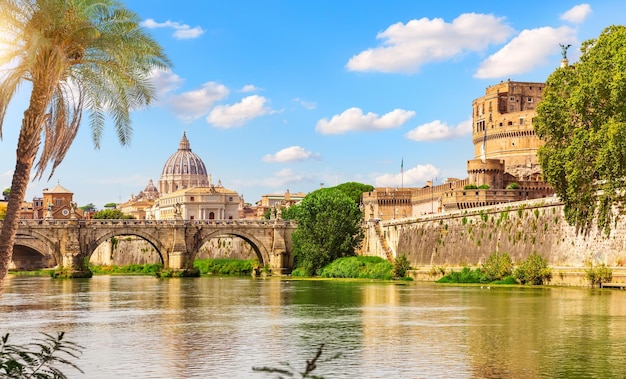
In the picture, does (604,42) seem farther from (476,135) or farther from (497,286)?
(476,135)

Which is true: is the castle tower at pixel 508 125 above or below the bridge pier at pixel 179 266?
above

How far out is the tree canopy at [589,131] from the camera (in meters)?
44.5

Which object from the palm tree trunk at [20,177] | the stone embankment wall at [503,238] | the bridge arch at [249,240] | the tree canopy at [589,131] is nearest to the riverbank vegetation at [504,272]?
the stone embankment wall at [503,238]

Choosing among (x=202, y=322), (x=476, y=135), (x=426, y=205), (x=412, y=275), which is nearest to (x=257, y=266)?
(x=426, y=205)

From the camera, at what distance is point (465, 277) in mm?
59812

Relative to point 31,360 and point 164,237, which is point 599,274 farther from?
point 164,237

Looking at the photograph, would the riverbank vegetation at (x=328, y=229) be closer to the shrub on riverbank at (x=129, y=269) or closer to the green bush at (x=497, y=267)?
the green bush at (x=497, y=267)

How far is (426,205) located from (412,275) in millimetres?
35238

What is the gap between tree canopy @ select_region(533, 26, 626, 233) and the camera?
44.5 m

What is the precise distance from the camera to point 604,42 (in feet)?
155

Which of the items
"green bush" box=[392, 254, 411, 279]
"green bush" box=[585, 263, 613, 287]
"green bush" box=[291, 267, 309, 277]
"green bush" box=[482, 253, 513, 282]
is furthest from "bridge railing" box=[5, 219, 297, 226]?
"green bush" box=[585, 263, 613, 287]

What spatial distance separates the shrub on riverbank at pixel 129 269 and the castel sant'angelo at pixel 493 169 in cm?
2477

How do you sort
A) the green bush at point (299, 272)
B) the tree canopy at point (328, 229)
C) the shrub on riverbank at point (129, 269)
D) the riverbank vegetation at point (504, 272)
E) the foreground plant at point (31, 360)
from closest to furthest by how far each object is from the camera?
the foreground plant at point (31, 360) → the riverbank vegetation at point (504, 272) → the tree canopy at point (328, 229) → the green bush at point (299, 272) → the shrub on riverbank at point (129, 269)

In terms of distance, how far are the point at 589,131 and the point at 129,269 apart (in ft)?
242
